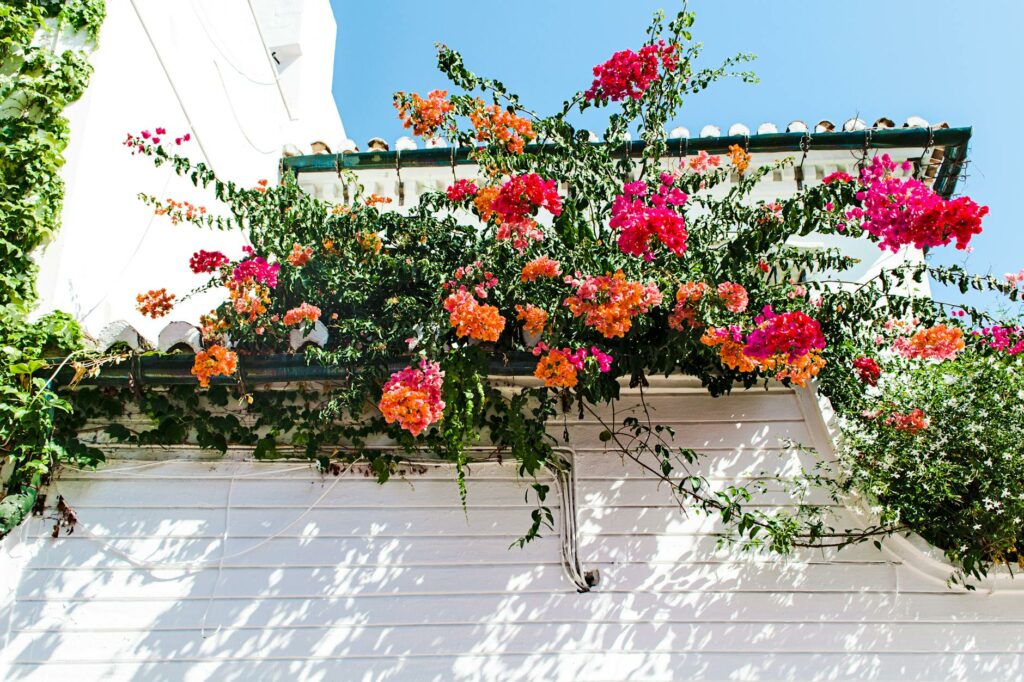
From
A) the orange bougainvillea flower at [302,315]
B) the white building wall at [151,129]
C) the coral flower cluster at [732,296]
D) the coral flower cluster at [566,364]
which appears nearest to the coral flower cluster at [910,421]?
the coral flower cluster at [732,296]

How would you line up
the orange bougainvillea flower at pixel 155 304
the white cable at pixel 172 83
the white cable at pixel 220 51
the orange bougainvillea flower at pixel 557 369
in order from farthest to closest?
1. the white cable at pixel 220 51
2. the white cable at pixel 172 83
3. the orange bougainvillea flower at pixel 155 304
4. the orange bougainvillea flower at pixel 557 369

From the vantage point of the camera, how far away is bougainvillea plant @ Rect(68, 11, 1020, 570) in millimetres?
4215

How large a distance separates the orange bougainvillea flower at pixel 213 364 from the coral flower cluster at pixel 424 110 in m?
1.75

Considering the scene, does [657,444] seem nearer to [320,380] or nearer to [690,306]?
[690,306]

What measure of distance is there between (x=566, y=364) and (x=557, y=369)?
50 mm

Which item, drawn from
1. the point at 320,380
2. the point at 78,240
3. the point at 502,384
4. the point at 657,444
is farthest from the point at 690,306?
the point at 78,240

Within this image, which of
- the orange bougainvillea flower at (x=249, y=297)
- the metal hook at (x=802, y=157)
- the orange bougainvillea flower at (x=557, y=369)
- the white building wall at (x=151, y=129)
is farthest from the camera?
the metal hook at (x=802, y=157)

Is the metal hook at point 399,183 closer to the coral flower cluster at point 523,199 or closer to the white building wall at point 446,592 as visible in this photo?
the coral flower cluster at point 523,199

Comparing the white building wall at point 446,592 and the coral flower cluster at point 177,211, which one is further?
the coral flower cluster at point 177,211

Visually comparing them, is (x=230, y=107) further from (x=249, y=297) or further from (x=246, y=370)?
(x=246, y=370)

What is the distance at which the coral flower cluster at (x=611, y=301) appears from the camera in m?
4.15

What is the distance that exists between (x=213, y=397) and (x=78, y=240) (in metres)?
1.47

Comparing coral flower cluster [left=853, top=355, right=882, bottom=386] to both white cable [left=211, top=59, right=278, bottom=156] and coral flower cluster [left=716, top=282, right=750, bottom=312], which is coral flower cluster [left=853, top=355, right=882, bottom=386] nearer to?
coral flower cluster [left=716, top=282, right=750, bottom=312]

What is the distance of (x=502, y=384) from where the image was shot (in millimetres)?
4852
